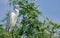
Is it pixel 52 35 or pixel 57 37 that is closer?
pixel 52 35

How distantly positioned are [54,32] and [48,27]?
0.50m

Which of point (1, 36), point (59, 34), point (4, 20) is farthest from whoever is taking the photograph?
point (59, 34)

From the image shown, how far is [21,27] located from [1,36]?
2.08 metres

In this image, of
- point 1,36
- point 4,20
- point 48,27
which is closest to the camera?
point 1,36

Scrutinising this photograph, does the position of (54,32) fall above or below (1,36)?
below

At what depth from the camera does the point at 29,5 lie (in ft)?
28.3

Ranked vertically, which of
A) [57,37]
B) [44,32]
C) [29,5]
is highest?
[29,5]

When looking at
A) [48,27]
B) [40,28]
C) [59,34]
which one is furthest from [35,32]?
[59,34]

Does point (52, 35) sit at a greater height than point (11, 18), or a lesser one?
lesser

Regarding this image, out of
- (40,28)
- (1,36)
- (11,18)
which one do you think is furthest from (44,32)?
(1,36)

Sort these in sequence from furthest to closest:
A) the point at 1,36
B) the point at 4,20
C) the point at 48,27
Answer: the point at 48,27, the point at 4,20, the point at 1,36

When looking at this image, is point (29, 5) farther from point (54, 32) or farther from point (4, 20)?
point (54, 32)

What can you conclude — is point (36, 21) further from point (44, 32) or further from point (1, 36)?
point (1, 36)

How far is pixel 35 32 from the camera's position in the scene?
8672 mm
